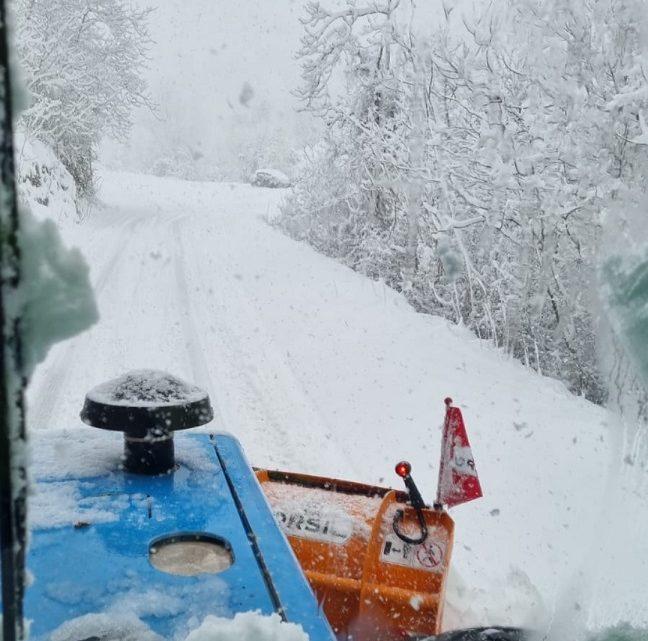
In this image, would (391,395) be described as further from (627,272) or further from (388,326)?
(627,272)

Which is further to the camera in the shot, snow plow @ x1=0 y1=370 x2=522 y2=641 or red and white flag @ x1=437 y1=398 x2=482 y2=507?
red and white flag @ x1=437 y1=398 x2=482 y2=507

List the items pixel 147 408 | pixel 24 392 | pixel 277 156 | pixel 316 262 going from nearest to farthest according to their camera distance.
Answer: pixel 24 392
pixel 147 408
pixel 316 262
pixel 277 156

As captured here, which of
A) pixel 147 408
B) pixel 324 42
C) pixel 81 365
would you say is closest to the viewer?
pixel 147 408

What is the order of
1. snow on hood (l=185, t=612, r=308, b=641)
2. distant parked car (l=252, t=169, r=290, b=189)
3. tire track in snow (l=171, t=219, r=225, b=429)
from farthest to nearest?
distant parked car (l=252, t=169, r=290, b=189) → tire track in snow (l=171, t=219, r=225, b=429) → snow on hood (l=185, t=612, r=308, b=641)

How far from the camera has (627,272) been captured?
252 centimetres

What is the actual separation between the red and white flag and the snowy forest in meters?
0.53

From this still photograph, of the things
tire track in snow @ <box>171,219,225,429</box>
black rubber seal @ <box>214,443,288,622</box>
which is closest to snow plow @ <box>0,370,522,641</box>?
black rubber seal @ <box>214,443,288,622</box>

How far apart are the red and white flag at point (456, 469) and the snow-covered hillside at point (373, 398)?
530mm

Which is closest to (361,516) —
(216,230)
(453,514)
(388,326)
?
(453,514)

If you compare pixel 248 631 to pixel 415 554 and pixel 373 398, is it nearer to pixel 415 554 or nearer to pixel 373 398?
pixel 415 554

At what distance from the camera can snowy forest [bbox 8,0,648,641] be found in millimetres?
3254

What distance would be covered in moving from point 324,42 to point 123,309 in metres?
8.89

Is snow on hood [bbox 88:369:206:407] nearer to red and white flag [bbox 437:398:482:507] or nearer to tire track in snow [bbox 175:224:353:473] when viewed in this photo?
red and white flag [bbox 437:398:482:507]

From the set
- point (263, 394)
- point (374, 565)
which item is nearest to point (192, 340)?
point (263, 394)
